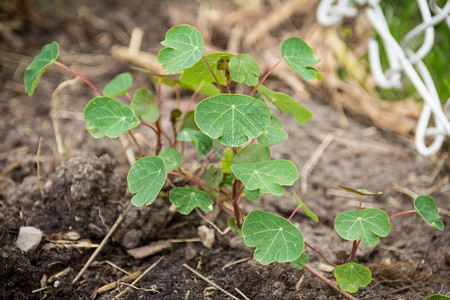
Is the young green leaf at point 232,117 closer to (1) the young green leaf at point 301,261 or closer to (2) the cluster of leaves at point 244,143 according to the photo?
(2) the cluster of leaves at point 244,143

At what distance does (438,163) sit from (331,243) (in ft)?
2.37

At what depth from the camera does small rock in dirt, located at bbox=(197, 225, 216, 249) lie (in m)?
1.40

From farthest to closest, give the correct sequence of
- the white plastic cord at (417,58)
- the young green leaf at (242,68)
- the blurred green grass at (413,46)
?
the blurred green grass at (413,46)
the white plastic cord at (417,58)
the young green leaf at (242,68)

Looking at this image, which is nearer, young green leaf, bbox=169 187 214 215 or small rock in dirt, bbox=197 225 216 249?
young green leaf, bbox=169 187 214 215

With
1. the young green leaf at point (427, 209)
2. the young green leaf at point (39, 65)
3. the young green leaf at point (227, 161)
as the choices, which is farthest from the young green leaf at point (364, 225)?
the young green leaf at point (39, 65)

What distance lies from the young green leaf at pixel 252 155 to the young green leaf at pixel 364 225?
265mm

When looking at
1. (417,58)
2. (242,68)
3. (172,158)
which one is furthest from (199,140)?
(417,58)

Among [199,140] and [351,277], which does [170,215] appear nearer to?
[199,140]

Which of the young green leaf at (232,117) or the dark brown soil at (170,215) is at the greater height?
the young green leaf at (232,117)

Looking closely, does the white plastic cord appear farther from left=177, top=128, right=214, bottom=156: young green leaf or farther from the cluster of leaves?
left=177, top=128, right=214, bottom=156: young green leaf

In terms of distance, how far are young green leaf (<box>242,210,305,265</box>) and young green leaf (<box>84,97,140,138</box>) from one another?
440mm

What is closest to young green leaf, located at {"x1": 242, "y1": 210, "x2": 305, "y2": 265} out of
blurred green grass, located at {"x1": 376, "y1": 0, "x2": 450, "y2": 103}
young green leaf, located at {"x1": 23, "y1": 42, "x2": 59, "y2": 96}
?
young green leaf, located at {"x1": 23, "y1": 42, "x2": 59, "y2": 96}

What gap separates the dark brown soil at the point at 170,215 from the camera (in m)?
1.25

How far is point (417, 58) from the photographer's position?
1.81 meters
